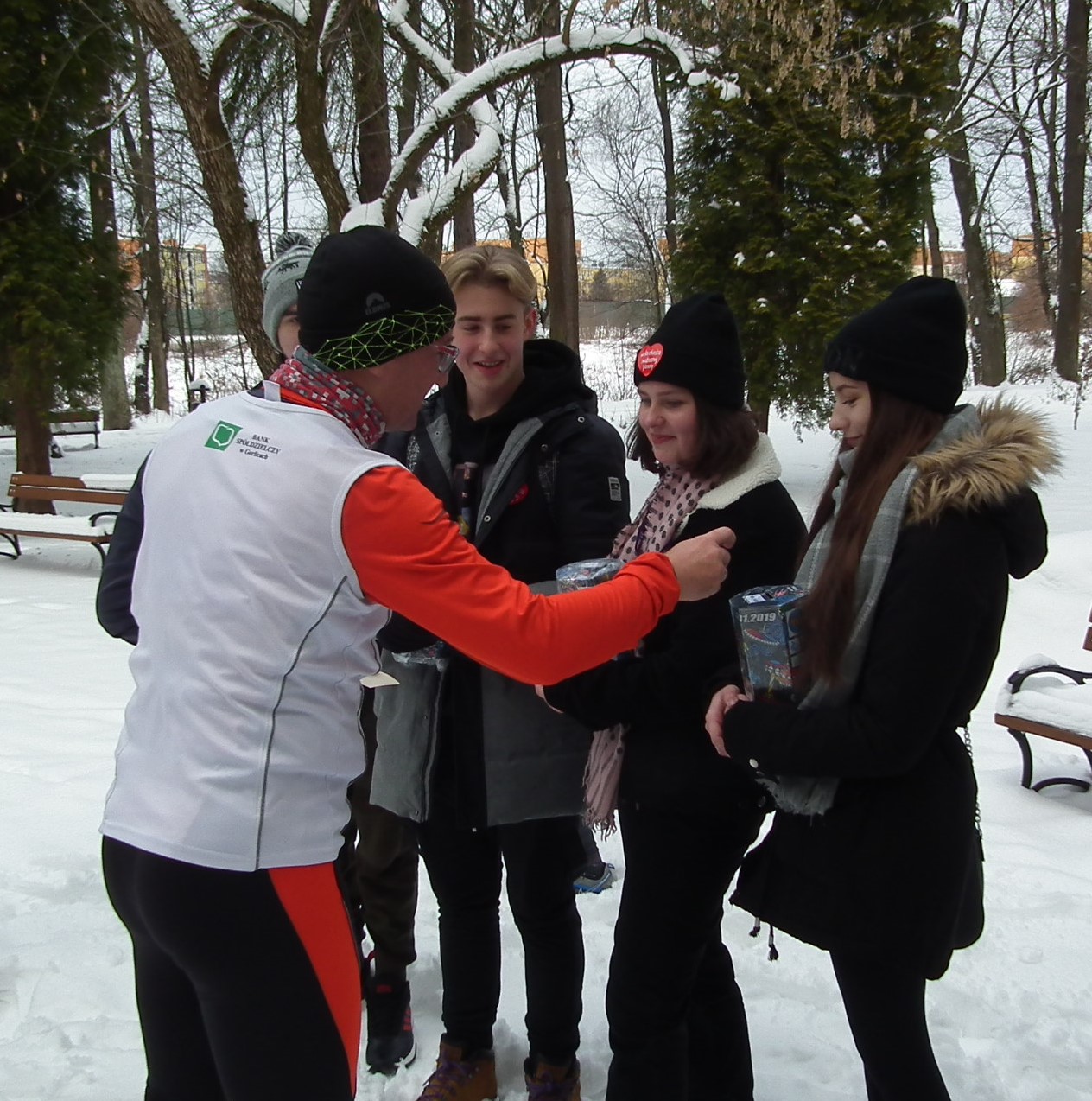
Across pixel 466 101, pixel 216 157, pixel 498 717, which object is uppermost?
pixel 466 101

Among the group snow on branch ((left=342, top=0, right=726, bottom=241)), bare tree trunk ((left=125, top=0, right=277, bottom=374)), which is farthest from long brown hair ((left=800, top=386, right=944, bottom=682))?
bare tree trunk ((left=125, top=0, right=277, bottom=374))

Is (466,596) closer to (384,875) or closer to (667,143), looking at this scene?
(384,875)

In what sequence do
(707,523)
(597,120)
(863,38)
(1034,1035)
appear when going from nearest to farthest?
(707,523), (1034,1035), (863,38), (597,120)

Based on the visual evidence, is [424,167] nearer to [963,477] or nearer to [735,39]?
[735,39]

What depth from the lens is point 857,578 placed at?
5.35 feet

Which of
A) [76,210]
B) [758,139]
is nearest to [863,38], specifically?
[758,139]

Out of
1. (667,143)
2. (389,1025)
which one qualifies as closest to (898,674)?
(389,1025)

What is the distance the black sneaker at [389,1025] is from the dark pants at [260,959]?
106 cm

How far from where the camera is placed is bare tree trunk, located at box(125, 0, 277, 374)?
7.36 metres

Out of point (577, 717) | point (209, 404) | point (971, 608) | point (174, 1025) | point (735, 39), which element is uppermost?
point (735, 39)

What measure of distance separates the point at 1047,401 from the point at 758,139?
7.37m

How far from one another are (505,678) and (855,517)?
84 centimetres

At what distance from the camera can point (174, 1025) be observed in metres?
1.62

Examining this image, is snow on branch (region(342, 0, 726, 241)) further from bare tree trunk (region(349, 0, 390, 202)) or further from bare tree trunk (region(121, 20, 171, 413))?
bare tree trunk (region(121, 20, 171, 413))
